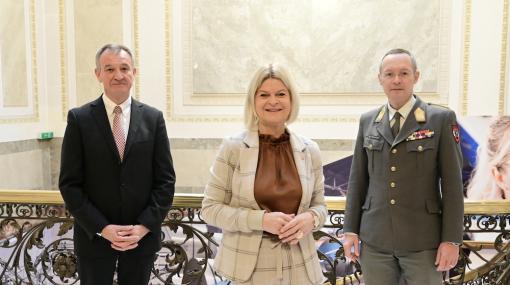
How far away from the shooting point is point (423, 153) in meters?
2.59

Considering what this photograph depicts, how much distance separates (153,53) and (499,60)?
494cm

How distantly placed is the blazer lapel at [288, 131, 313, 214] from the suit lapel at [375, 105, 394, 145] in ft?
1.54

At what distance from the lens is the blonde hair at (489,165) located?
6.53 meters

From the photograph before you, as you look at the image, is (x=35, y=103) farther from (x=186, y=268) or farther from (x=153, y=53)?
(x=186, y=268)

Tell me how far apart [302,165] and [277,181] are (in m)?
0.15

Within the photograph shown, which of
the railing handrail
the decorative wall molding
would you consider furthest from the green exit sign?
the railing handrail

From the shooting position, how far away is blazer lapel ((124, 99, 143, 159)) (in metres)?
2.75

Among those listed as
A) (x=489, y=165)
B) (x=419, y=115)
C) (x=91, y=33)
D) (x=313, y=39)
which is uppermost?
(x=91, y=33)

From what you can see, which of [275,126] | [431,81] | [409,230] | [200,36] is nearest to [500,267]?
[409,230]

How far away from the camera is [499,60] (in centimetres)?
679

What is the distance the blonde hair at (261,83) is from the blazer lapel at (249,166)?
4.3 inches

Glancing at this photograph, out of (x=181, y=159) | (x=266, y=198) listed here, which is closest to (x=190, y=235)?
(x=266, y=198)

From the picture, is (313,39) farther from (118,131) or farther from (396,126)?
(118,131)

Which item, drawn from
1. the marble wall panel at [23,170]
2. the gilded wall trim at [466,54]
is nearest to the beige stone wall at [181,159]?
the marble wall panel at [23,170]
